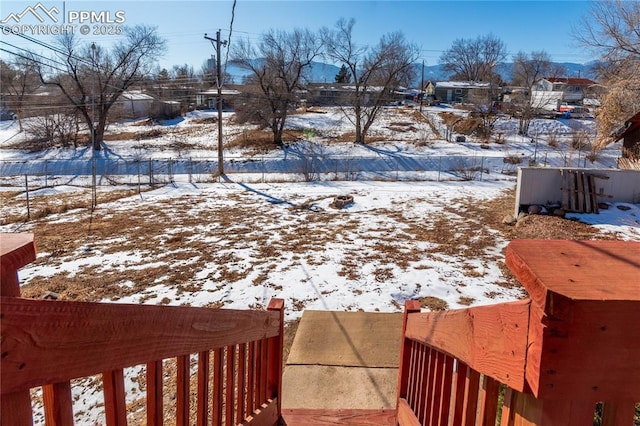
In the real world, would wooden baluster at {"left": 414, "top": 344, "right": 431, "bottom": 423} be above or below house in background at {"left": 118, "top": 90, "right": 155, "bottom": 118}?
below

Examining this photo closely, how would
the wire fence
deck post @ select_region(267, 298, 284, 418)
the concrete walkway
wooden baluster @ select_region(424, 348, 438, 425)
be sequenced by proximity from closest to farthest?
wooden baluster @ select_region(424, 348, 438, 425) → deck post @ select_region(267, 298, 284, 418) → the concrete walkway → the wire fence

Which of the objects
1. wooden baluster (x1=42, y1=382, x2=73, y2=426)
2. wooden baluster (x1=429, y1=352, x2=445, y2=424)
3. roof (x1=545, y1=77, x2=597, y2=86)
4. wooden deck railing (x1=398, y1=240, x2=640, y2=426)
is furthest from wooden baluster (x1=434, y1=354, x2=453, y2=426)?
roof (x1=545, y1=77, x2=597, y2=86)

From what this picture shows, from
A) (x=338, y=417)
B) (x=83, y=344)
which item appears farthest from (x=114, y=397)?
(x=338, y=417)

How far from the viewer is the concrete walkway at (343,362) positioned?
3426mm

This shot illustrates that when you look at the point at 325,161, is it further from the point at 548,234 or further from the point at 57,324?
the point at 57,324

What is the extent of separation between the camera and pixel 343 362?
4020 mm

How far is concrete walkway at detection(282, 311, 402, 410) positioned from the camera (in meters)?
3.43

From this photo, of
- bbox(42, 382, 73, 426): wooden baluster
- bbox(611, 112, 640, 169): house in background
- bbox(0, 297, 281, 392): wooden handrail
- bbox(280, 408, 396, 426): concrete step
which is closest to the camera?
bbox(0, 297, 281, 392): wooden handrail

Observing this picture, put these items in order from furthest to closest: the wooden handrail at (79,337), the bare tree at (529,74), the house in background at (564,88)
A: the house in background at (564,88), the bare tree at (529,74), the wooden handrail at (79,337)

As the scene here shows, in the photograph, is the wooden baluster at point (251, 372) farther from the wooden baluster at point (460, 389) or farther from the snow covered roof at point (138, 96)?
the snow covered roof at point (138, 96)

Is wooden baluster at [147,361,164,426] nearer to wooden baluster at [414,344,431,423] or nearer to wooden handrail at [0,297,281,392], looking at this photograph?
wooden handrail at [0,297,281,392]

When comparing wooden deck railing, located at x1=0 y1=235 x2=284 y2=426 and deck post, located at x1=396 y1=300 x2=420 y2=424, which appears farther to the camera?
deck post, located at x1=396 y1=300 x2=420 y2=424

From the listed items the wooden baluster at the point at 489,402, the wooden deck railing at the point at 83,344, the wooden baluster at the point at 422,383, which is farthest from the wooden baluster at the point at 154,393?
the wooden baluster at the point at 422,383

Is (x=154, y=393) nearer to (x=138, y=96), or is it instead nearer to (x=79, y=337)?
(x=79, y=337)
